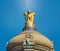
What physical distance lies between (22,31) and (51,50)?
642 centimetres

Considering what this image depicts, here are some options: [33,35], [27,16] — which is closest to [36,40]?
[33,35]

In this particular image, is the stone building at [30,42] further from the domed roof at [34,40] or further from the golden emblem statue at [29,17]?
the golden emblem statue at [29,17]

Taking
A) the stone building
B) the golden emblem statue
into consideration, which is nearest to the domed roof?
the stone building

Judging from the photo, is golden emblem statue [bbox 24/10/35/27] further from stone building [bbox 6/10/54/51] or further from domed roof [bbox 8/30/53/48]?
domed roof [bbox 8/30/53/48]

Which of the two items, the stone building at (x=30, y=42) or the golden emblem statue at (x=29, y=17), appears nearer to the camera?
the stone building at (x=30, y=42)

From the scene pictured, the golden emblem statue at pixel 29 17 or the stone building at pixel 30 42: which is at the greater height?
the golden emblem statue at pixel 29 17

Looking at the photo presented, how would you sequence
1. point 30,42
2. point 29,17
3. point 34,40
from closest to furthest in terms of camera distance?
point 30,42
point 34,40
point 29,17

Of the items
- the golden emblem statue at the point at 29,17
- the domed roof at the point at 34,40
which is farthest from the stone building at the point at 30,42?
the golden emblem statue at the point at 29,17

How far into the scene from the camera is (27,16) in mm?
95188

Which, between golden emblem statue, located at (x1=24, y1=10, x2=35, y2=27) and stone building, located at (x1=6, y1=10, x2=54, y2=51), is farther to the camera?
golden emblem statue, located at (x1=24, y1=10, x2=35, y2=27)

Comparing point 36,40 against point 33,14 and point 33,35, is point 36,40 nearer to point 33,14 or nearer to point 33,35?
point 33,35

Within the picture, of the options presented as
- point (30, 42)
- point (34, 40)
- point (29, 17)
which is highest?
Result: point (29, 17)

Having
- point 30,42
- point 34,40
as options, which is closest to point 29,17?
point 34,40

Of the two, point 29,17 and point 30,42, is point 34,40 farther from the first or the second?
point 29,17
